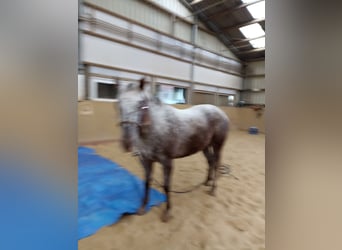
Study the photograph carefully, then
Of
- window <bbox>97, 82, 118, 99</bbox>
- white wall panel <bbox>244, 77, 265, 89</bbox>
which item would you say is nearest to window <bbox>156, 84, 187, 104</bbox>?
window <bbox>97, 82, 118, 99</bbox>

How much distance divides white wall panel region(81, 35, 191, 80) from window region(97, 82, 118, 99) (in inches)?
16.3

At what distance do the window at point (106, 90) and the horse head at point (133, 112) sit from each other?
2.87m

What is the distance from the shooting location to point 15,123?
9.8 inches

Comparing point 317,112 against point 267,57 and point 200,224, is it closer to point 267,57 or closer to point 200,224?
point 267,57

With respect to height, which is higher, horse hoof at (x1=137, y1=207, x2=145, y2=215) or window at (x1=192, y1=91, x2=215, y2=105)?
window at (x1=192, y1=91, x2=215, y2=105)

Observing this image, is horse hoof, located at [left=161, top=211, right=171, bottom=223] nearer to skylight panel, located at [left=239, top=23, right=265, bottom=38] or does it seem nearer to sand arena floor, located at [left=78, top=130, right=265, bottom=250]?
sand arena floor, located at [left=78, top=130, right=265, bottom=250]

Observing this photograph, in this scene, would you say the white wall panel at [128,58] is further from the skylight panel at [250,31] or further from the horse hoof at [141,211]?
the horse hoof at [141,211]

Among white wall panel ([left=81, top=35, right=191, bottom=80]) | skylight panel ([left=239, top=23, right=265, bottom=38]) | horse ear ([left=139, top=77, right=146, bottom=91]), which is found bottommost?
horse ear ([left=139, top=77, right=146, bottom=91])

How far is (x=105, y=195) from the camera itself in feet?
5.13

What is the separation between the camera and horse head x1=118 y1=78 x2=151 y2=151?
44.3 inches

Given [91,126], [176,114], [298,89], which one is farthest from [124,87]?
[91,126]

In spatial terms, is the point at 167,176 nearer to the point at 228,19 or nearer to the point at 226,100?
Answer: the point at 228,19

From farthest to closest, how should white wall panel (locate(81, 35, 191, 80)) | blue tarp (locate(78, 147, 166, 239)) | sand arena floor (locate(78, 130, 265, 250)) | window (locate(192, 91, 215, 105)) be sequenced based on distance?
window (locate(192, 91, 215, 105)) < white wall panel (locate(81, 35, 191, 80)) < blue tarp (locate(78, 147, 166, 239)) < sand arena floor (locate(78, 130, 265, 250))

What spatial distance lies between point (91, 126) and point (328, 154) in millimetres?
3673
